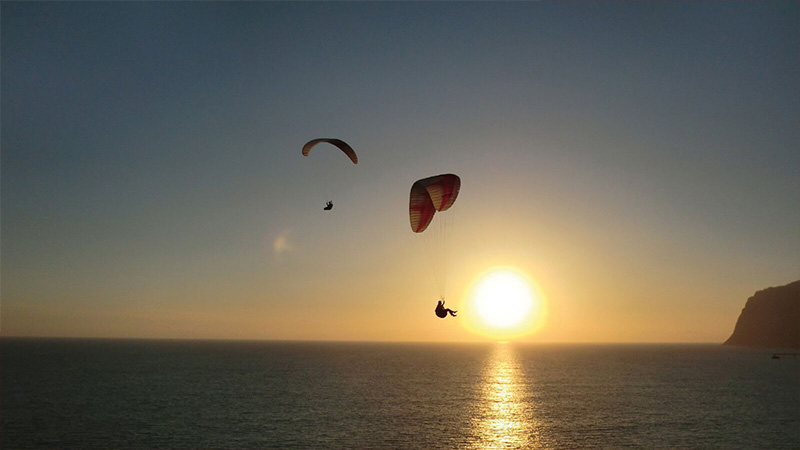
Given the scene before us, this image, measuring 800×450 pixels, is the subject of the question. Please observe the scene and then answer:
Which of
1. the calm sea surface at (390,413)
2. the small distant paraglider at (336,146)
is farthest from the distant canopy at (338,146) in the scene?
the calm sea surface at (390,413)

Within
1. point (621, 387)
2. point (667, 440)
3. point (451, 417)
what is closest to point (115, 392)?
point (451, 417)

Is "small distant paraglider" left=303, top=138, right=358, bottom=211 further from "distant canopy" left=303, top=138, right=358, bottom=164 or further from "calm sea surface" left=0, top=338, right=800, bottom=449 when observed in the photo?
"calm sea surface" left=0, top=338, right=800, bottom=449

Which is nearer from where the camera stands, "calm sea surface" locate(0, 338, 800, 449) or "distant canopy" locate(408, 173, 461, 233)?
"distant canopy" locate(408, 173, 461, 233)

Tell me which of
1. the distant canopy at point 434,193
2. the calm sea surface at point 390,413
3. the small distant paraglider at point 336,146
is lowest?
the calm sea surface at point 390,413

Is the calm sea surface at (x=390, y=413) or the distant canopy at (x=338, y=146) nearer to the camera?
the distant canopy at (x=338, y=146)

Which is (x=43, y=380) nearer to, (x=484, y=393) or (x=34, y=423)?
(x=34, y=423)

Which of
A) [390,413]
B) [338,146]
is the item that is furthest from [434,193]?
[390,413]

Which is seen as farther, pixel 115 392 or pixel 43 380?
pixel 43 380

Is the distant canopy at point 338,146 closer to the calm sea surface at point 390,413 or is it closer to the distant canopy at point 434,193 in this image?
the distant canopy at point 434,193

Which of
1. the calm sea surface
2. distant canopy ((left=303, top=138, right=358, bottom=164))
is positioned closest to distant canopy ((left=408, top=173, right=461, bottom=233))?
distant canopy ((left=303, top=138, right=358, bottom=164))
